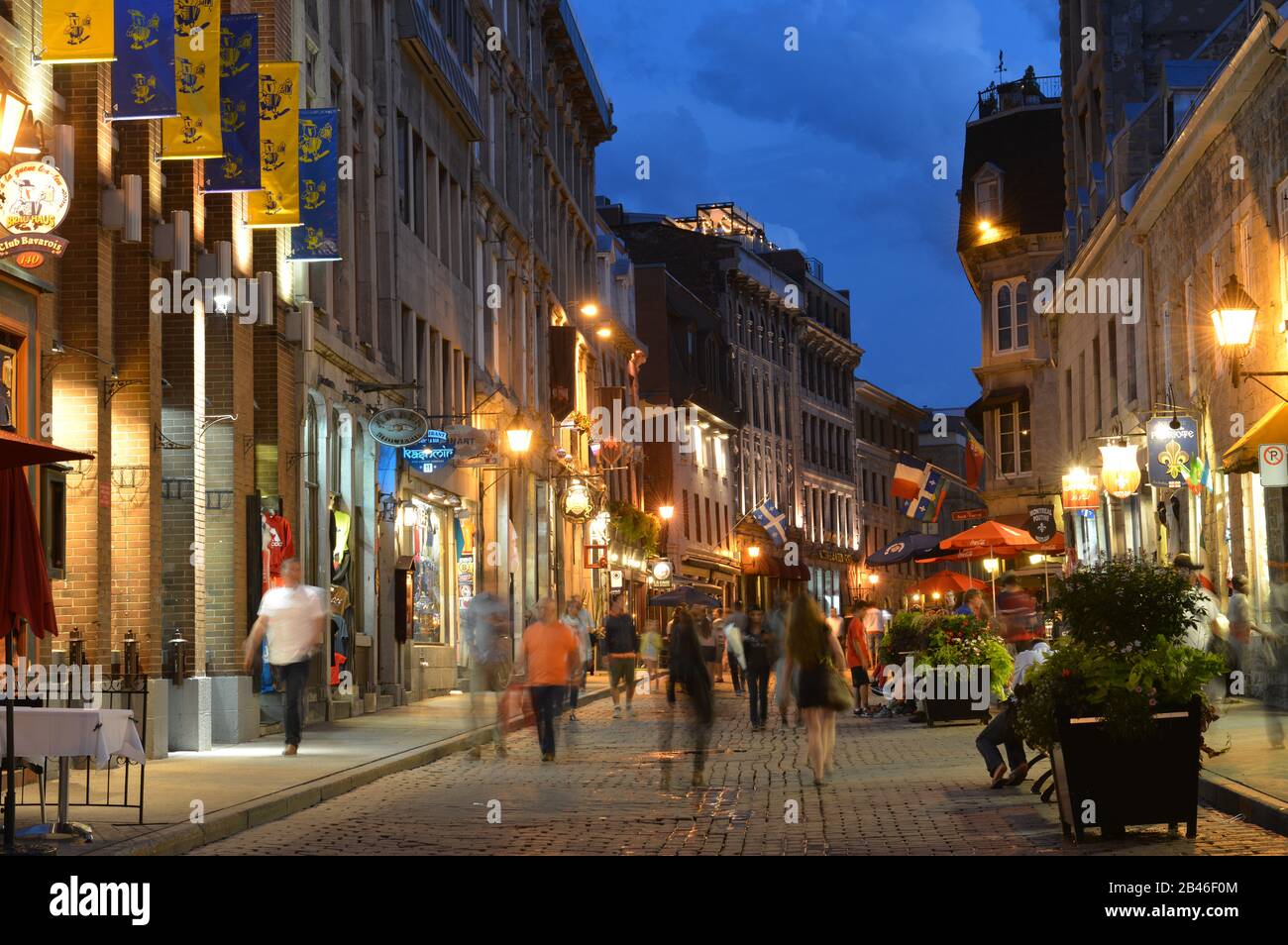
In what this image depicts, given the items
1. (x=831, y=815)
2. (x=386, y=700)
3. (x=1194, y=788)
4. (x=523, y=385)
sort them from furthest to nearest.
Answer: (x=523, y=385) → (x=386, y=700) → (x=831, y=815) → (x=1194, y=788)

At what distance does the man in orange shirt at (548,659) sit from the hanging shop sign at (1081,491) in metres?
17.8

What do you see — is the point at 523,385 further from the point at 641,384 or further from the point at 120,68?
the point at 120,68

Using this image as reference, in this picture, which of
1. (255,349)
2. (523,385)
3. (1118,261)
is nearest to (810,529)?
(523,385)

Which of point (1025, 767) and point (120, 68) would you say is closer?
point (1025, 767)

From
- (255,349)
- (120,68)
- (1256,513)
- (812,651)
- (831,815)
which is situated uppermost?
(120,68)

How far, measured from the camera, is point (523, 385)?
47.1 metres

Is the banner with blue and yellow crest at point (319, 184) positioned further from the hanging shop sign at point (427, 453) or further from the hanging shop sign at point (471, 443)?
the hanging shop sign at point (471, 443)

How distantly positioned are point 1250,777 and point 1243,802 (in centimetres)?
137

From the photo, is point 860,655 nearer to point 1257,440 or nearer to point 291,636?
point 1257,440

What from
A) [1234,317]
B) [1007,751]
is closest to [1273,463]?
[1234,317]

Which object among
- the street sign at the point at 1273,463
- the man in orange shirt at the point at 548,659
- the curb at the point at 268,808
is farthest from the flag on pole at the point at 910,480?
the man in orange shirt at the point at 548,659

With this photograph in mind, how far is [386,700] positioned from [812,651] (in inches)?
595

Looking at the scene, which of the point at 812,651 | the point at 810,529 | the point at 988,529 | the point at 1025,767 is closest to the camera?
the point at 1025,767

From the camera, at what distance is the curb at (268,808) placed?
11.9 meters
